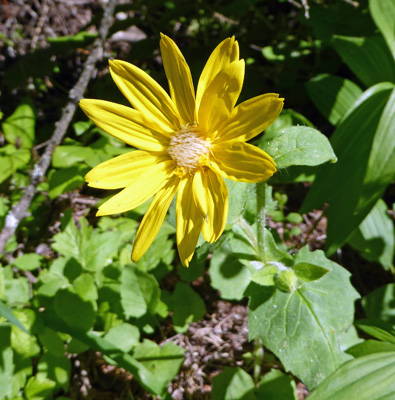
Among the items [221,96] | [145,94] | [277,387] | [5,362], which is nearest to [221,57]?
[221,96]

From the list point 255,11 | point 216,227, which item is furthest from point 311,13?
point 216,227

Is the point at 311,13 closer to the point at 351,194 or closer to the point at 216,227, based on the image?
the point at 351,194

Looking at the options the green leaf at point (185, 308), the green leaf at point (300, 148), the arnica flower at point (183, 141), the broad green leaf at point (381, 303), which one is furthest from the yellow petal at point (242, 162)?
the broad green leaf at point (381, 303)

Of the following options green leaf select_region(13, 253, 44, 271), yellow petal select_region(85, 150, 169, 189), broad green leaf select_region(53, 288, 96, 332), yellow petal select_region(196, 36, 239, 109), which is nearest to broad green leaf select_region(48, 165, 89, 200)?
green leaf select_region(13, 253, 44, 271)

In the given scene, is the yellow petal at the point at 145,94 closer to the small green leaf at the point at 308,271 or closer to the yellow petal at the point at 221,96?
the yellow petal at the point at 221,96

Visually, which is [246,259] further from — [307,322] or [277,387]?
[277,387]
